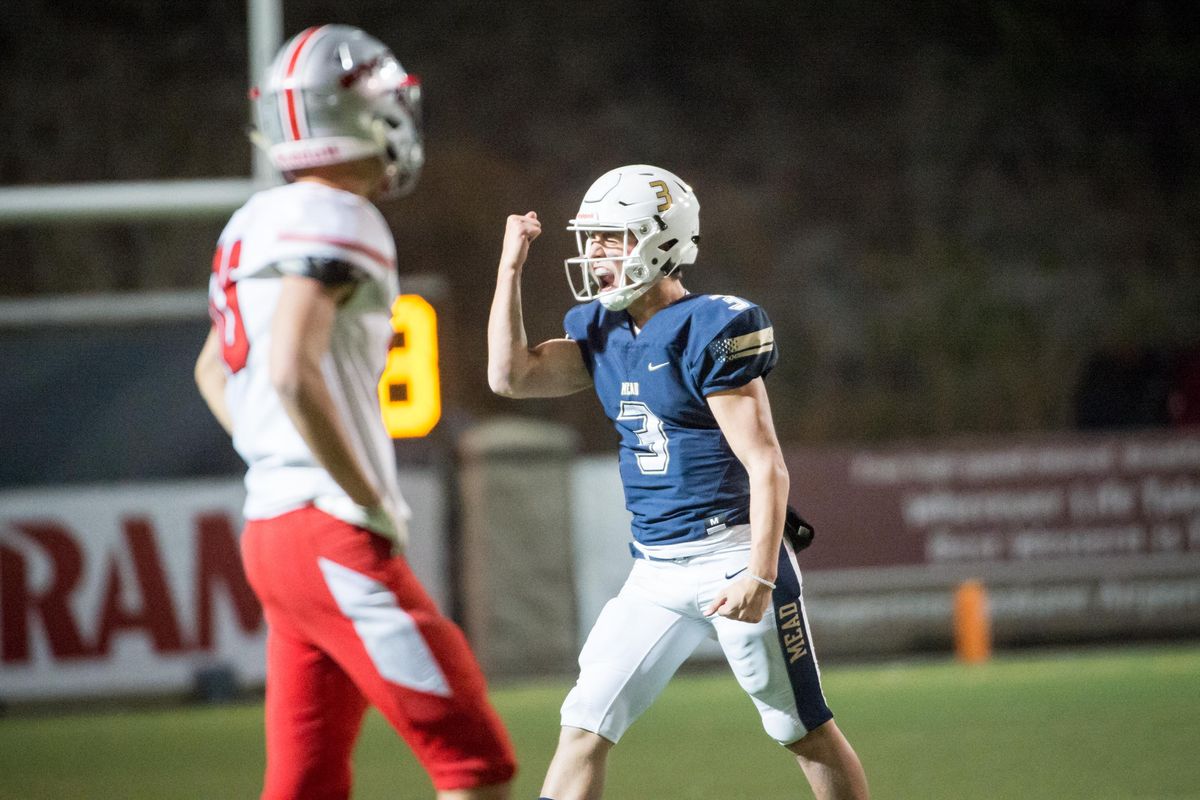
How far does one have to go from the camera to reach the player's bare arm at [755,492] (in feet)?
11.2

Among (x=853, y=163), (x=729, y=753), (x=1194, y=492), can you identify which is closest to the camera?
(x=729, y=753)

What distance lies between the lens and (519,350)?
3.77m

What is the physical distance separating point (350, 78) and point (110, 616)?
21.3 feet

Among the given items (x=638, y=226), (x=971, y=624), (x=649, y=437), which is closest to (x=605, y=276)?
(x=638, y=226)

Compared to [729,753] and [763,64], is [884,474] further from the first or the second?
[763,64]

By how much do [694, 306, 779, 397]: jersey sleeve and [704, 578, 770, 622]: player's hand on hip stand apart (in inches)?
16.7

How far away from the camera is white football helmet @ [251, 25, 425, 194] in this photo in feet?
9.02

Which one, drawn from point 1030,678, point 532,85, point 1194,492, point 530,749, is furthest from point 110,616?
point 532,85

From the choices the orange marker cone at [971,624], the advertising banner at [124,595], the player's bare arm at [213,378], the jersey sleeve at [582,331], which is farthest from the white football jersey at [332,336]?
the orange marker cone at [971,624]

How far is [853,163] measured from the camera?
19.8 m

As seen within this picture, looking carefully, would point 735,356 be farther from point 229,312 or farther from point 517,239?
point 229,312

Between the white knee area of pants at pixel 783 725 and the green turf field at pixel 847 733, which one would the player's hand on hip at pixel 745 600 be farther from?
the green turf field at pixel 847 733

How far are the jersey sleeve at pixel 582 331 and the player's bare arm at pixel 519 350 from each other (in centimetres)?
4

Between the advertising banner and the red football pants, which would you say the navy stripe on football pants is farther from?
the advertising banner
